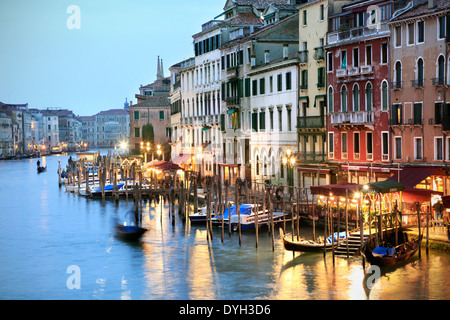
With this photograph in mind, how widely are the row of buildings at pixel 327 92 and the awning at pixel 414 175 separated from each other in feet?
0.22

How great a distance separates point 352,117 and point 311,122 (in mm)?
3867

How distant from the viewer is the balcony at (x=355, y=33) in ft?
117

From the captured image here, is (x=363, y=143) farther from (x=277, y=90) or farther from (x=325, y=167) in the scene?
(x=277, y=90)

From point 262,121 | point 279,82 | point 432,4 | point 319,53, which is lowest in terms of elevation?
point 262,121

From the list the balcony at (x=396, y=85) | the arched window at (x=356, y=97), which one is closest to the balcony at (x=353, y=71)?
the arched window at (x=356, y=97)

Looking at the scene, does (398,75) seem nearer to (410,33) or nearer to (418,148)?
(410,33)

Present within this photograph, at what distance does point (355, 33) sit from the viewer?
1460 inches

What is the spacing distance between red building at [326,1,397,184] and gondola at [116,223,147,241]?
10.2m

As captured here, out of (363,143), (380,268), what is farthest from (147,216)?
(380,268)

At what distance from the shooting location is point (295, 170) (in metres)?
42.4

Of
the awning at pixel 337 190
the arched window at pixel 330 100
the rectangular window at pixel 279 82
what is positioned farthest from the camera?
the rectangular window at pixel 279 82

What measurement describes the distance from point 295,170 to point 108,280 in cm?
1789

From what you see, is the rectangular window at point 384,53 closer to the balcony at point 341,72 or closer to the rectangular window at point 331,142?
the balcony at point 341,72

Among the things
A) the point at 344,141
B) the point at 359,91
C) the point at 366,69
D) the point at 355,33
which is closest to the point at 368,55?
the point at 366,69
